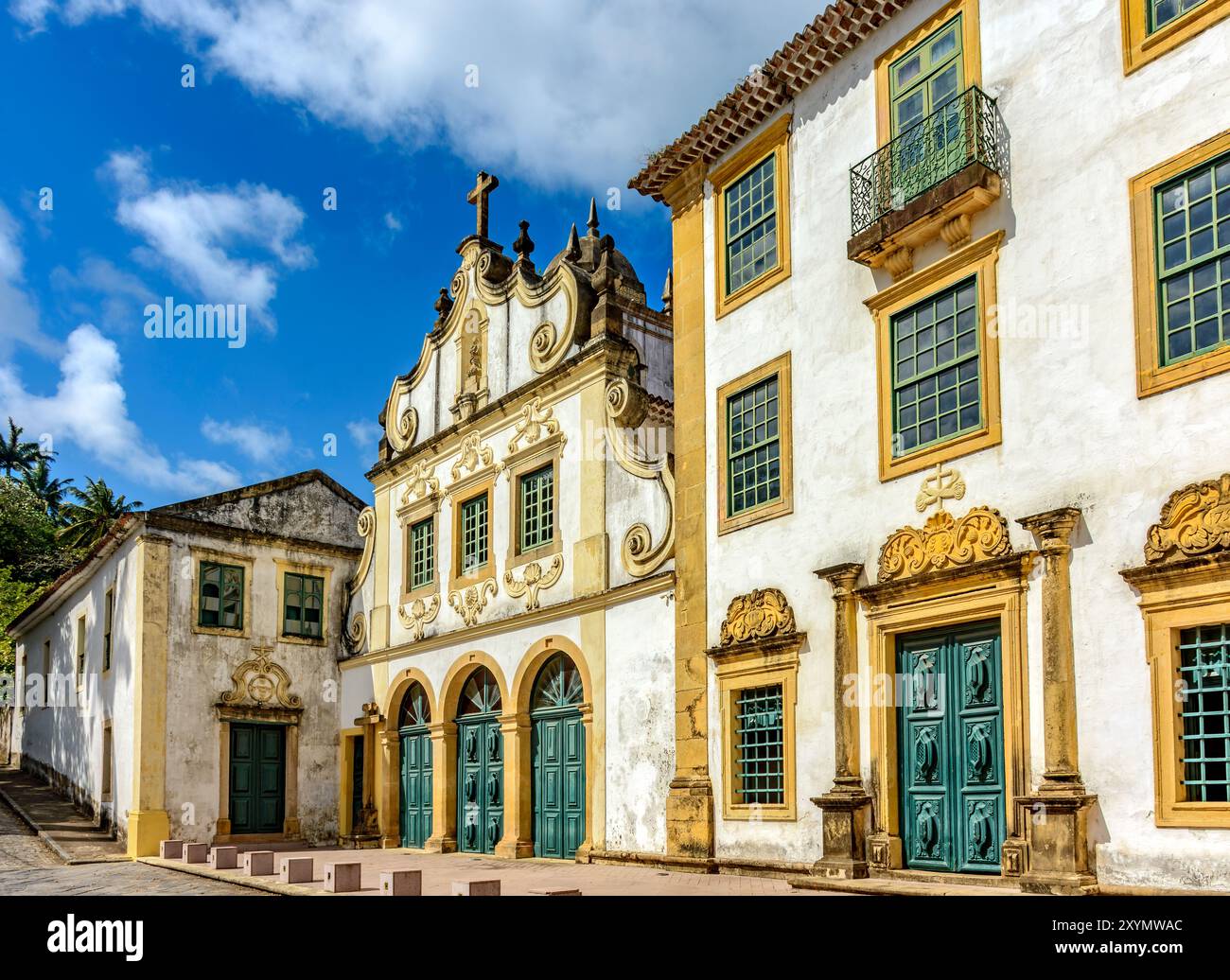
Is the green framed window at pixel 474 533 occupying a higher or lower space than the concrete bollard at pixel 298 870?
higher

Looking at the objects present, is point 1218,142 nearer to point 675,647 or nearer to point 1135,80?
point 1135,80

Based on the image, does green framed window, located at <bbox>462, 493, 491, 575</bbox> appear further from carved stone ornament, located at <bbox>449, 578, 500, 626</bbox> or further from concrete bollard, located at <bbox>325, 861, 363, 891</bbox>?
concrete bollard, located at <bbox>325, 861, 363, 891</bbox>

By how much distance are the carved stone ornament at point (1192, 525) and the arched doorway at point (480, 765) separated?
38.6 ft

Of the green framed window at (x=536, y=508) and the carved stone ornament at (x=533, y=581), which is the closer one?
the carved stone ornament at (x=533, y=581)

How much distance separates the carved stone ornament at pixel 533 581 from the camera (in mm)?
A: 19016

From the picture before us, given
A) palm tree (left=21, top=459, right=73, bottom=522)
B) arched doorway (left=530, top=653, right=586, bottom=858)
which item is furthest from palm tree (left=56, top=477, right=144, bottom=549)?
arched doorway (left=530, top=653, right=586, bottom=858)

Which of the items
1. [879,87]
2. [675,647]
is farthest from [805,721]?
[879,87]

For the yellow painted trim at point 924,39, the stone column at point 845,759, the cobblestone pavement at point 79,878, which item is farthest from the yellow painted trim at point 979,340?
the cobblestone pavement at point 79,878

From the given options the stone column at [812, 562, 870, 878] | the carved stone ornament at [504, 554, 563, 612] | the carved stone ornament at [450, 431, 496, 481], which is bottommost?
the stone column at [812, 562, 870, 878]

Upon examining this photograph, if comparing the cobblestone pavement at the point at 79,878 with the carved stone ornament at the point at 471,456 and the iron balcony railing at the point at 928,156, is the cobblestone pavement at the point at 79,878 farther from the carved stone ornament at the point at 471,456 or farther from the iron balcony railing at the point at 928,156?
the iron balcony railing at the point at 928,156

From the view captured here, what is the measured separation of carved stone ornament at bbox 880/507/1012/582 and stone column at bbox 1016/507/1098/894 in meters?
0.50

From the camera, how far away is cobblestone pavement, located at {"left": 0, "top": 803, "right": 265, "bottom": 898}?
51.3ft

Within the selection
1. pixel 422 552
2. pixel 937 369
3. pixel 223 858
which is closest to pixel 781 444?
pixel 937 369

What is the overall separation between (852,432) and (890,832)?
4.10 m
